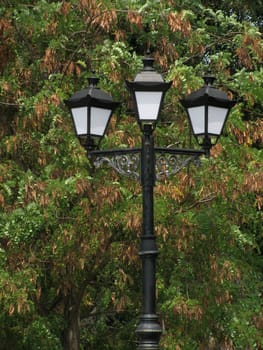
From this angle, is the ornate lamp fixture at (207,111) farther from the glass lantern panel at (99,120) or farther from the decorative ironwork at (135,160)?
the glass lantern panel at (99,120)

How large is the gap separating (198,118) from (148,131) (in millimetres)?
504

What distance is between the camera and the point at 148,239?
947cm

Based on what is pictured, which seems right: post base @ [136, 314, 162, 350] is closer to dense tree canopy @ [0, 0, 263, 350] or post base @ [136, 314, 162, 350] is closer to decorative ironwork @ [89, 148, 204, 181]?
decorative ironwork @ [89, 148, 204, 181]

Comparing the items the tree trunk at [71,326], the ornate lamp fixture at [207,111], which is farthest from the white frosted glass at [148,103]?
the tree trunk at [71,326]

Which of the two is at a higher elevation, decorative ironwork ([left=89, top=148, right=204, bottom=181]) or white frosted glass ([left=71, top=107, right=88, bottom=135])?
white frosted glass ([left=71, top=107, right=88, bottom=135])

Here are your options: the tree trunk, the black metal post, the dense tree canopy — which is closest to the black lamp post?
the black metal post

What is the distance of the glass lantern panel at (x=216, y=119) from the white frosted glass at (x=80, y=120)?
110 centimetres

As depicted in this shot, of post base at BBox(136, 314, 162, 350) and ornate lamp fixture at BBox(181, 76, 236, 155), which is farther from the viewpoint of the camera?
ornate lamp fixture at BBox(181, 76, 236, 155)

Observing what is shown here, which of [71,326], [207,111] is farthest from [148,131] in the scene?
[71,326]

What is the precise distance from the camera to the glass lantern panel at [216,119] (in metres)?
9.75

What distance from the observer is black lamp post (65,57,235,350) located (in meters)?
9.34

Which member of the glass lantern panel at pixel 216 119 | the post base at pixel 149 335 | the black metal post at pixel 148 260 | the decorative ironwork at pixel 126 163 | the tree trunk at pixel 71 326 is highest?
the glass lantern panel at pixel 216 119

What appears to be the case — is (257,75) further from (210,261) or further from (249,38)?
(210,261)

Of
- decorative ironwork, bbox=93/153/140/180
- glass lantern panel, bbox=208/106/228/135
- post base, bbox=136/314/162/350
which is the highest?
glass lantern panel, bbox=208/106/228/135
